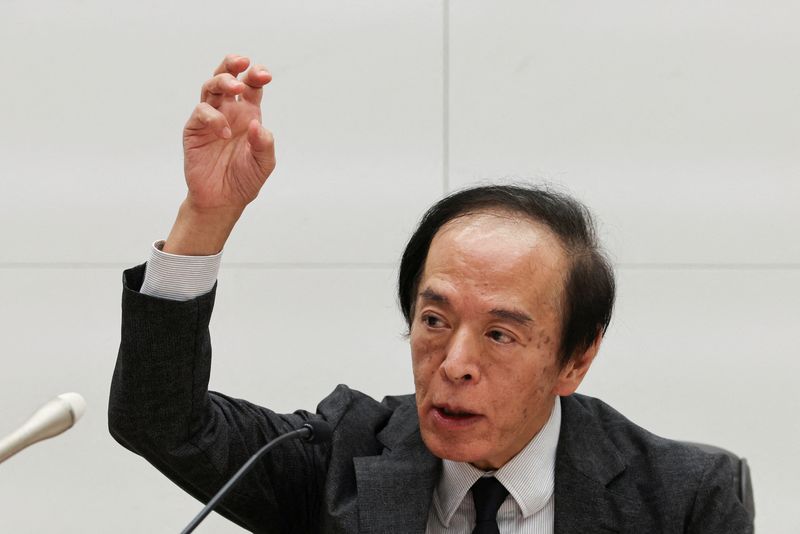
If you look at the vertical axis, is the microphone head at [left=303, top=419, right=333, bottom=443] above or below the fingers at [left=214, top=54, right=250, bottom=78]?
below

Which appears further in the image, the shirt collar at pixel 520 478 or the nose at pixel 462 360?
the shirt collar at pixel 520 478

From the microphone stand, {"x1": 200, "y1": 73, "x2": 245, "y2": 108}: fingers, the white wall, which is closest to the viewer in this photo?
the microphone stand

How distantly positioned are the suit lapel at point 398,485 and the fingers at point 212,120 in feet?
1.79

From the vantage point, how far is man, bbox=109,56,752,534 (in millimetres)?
1447

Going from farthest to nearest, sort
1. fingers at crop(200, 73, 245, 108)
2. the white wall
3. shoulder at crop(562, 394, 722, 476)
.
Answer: the white wall < shoulder at crop(562, 394, 722, 476) < fingers at crop(200, 73, 245, 108)

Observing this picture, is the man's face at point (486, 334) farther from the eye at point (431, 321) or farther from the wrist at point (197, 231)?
the wrist at point (197, 231)

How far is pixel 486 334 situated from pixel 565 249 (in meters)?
0.19

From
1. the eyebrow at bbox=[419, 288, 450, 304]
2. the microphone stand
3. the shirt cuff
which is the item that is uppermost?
the shirt cuff

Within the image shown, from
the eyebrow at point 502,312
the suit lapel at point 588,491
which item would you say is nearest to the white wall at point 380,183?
the suit lapel at point 588,491

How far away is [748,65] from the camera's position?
2.67m

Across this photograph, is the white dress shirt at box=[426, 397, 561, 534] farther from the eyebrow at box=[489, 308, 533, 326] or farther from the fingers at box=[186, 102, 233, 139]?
the fingers at box=[186, 102, 233, 139]

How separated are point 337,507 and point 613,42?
155 centimetres

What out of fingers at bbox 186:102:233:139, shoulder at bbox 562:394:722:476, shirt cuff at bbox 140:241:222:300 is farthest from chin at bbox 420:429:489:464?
fingers at bbox 186:102:233:139

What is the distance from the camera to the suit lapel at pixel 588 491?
156 cm
